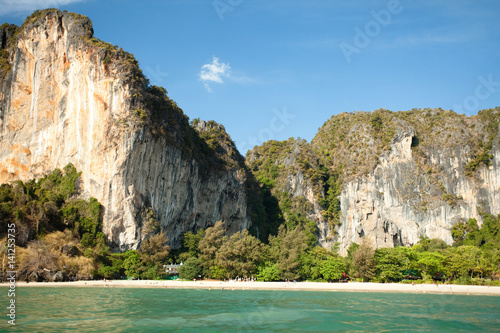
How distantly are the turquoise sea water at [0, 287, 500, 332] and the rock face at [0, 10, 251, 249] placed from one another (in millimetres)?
22057

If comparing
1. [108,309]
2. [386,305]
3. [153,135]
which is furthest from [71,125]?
[386,305]

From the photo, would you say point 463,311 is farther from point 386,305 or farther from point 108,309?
point 108,309

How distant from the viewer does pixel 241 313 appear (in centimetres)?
2733

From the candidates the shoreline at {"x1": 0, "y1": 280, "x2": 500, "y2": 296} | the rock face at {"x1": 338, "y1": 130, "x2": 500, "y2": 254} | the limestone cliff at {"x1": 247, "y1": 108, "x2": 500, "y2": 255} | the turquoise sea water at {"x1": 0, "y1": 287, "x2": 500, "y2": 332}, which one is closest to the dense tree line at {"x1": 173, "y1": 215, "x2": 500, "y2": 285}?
the shoreline at {"x1": 0, "y1": 280, "x2": 500, "y2": 296}

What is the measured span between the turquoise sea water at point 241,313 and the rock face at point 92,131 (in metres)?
22.1

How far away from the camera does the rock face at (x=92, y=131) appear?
5650 centimetres

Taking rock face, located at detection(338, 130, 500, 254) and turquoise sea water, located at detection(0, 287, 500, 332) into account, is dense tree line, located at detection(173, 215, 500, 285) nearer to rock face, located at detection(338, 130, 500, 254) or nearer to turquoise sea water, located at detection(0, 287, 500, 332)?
turquoise sea water, located at detection(0, 287, 500, 332)

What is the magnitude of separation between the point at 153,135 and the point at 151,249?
616 inches

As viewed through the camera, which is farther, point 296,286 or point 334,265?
point 334,265

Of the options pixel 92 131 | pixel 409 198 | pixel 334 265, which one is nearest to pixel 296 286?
pixel 334 265

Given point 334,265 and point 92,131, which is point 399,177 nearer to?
point 334,265

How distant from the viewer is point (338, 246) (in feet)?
298

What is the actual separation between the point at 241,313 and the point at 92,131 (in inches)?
1547

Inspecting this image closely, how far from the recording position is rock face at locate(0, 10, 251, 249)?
56.5 metres
